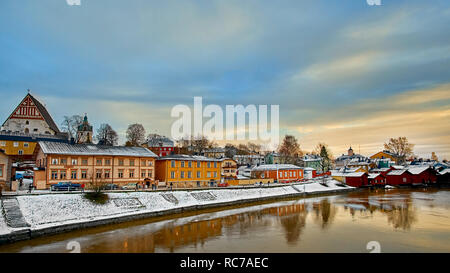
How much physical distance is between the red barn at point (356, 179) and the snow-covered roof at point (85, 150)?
46731 millimetres

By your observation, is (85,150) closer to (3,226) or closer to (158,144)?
(3,226)

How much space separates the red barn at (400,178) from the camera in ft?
245

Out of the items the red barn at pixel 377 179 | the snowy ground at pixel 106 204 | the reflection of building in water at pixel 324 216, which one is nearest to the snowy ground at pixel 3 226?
the snowy ground at pixel 106 204

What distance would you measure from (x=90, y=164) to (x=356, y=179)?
55.9m

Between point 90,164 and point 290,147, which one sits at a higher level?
point 290,147

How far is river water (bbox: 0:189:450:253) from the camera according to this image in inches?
764

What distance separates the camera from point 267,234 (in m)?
23.3

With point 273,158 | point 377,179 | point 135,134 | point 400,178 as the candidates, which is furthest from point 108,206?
point 273,158

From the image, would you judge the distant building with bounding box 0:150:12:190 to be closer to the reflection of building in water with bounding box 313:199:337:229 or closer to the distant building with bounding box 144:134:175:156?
the reflection of building in water with bounding box 313:199:337:229

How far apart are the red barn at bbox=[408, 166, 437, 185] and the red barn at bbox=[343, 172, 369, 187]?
53.3 ft

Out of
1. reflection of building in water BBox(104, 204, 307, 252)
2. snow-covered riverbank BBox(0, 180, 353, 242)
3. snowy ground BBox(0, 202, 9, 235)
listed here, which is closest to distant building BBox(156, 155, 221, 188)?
snow-covered riverbank BBox(0, 180, 353, 242)

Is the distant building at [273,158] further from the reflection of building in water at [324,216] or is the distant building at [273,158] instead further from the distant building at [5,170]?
the distant building at [5,170]
